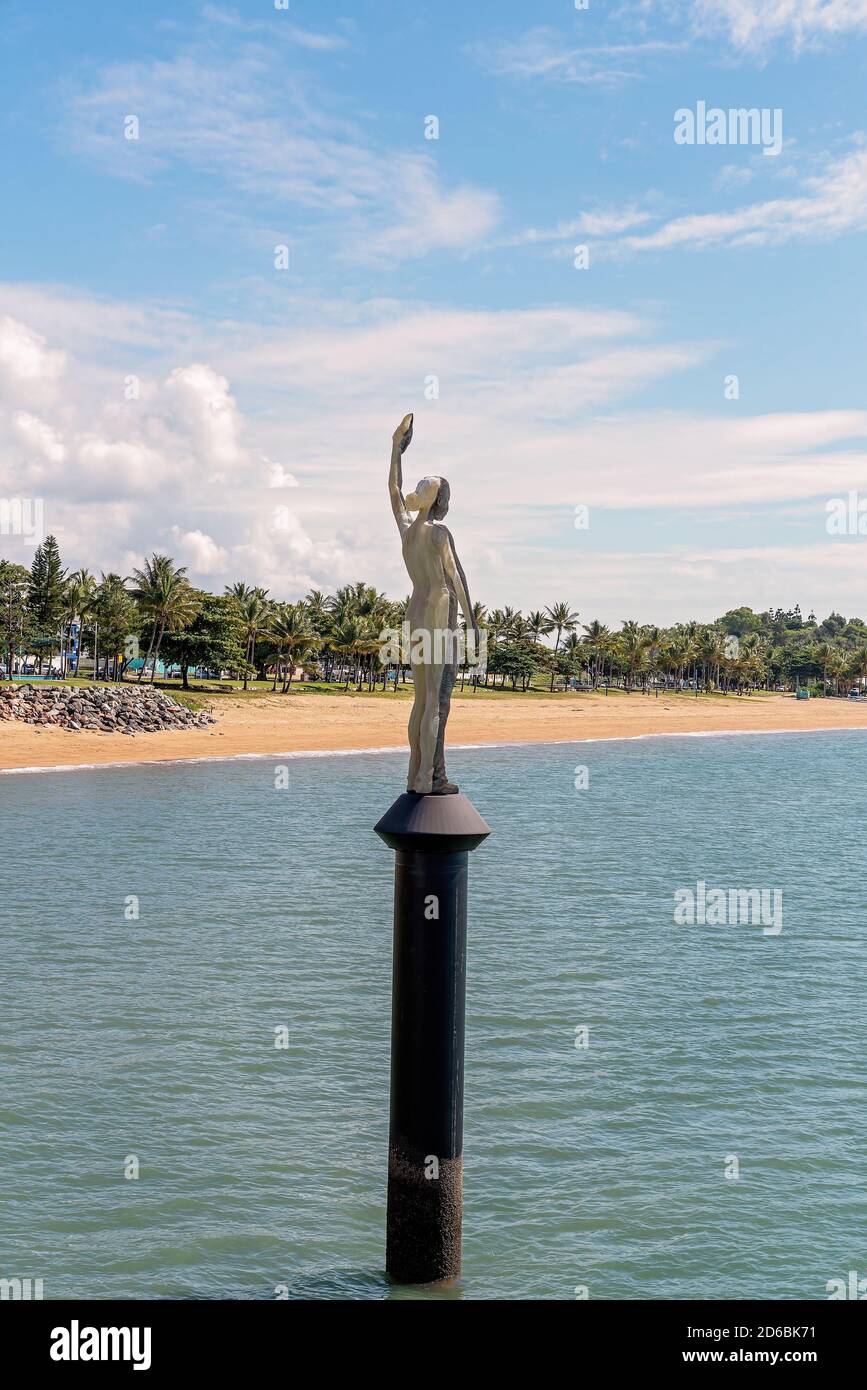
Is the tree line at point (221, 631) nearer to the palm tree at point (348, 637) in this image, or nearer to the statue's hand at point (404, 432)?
the palm tree at point (348, 637)

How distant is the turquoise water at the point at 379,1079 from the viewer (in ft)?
34.0

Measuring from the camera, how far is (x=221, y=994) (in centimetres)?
1738

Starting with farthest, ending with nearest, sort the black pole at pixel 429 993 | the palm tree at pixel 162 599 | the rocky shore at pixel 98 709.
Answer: the palm tree at pixel 162 599 → the rocky shore at pixel 98 709 → the black pole at pixel 429 993

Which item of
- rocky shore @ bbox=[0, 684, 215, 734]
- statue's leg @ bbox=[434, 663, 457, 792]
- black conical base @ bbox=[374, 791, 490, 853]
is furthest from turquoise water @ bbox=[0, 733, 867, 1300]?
rocky shore @ bbox=[0, 684, 215, 734]

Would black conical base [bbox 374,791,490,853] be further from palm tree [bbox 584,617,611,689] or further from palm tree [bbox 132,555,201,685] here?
palm tree [bbox 584,617,611,689]

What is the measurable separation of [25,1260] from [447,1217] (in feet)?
12.8

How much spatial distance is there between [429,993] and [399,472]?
3420mm

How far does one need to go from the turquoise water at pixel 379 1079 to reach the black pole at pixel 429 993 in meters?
1.66

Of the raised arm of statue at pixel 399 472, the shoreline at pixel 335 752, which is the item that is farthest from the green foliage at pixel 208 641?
the raised arm of statue at pixel 399 472

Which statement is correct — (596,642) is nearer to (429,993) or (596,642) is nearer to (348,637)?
(348,637)

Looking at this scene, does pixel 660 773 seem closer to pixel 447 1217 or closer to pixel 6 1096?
pixel 6 1096

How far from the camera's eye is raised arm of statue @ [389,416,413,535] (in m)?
8.45

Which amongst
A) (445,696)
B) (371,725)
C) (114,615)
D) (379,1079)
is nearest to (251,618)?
(114,615)

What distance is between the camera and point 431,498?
27.5 ft
